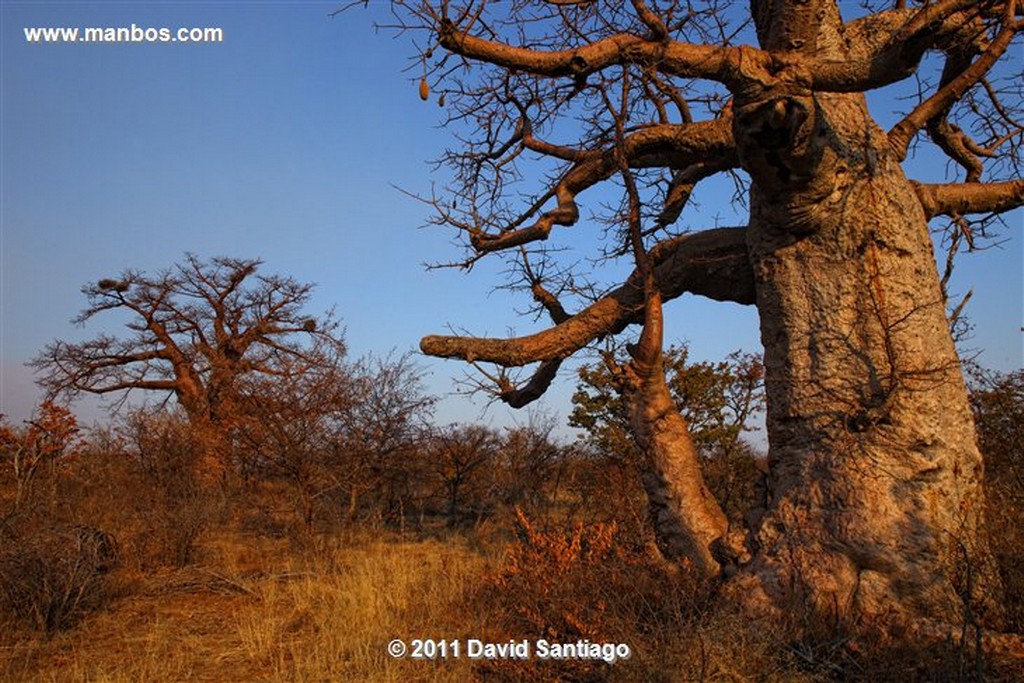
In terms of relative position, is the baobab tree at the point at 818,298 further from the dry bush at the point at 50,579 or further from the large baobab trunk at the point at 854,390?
the dry bush at the point at 50,579

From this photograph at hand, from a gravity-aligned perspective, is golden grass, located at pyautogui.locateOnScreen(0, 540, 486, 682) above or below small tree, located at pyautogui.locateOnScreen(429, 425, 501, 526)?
below

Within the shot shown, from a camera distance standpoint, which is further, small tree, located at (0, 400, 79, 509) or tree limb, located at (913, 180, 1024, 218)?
small tree, located at (0, 400, 79, 509)

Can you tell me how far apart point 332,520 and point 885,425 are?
735 centimetres

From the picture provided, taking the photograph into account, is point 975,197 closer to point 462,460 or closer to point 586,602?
point 586,602

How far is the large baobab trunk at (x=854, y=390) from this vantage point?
11.6 ft

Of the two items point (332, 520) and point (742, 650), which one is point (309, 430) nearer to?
point (332, 520)

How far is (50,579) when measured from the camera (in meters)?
5.03

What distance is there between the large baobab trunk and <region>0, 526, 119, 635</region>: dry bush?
4.78 m

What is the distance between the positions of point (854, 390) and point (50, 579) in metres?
5.67

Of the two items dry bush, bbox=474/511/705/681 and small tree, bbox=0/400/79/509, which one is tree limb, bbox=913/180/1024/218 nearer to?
dry bush, bbox=474/511/705/681

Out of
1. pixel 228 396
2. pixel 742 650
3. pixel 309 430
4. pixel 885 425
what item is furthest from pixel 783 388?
pixel 228 396

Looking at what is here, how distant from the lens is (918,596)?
347 centimetres

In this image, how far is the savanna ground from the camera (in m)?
3.24

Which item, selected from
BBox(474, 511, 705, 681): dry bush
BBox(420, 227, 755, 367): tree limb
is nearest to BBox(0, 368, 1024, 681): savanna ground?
BBox(474, 511, 705, 681): dry bush
